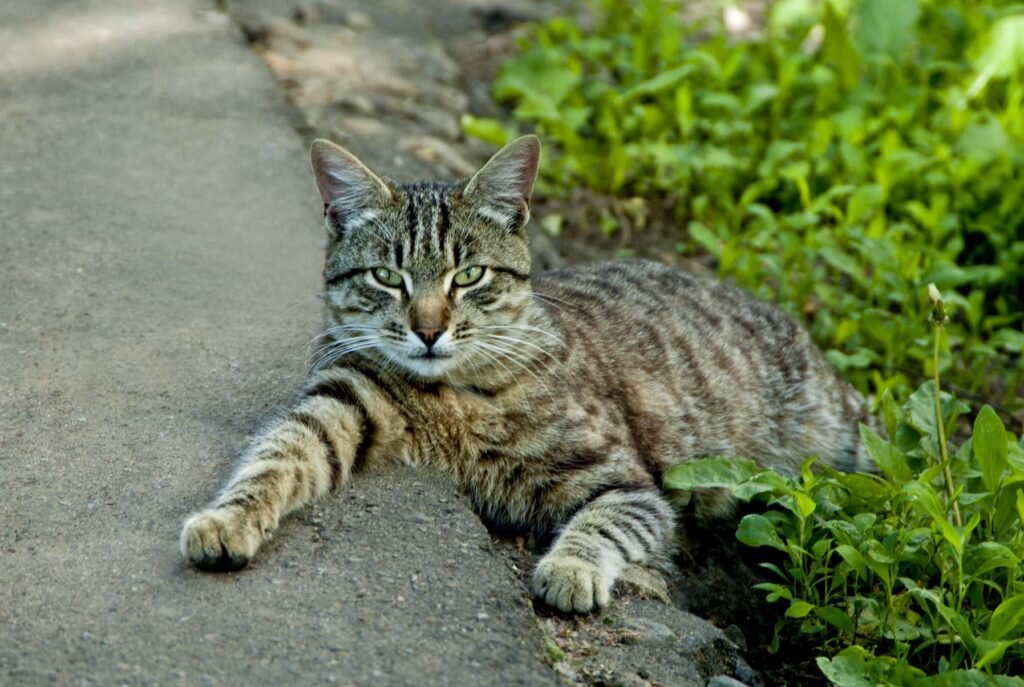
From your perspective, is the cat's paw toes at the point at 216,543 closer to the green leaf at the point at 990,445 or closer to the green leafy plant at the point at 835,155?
the green leaf at the point at 990,445

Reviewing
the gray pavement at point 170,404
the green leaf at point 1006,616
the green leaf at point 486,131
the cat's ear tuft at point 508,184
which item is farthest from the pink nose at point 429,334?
the green leaf at point 486,131

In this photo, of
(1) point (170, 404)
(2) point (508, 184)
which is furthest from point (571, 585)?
(1) point (170, 404)

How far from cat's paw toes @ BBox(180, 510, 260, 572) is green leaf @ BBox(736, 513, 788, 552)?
1484mm

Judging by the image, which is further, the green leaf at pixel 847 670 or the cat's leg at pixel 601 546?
the cat's leg at pixel 601 546

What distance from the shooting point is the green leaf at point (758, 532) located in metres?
4.05

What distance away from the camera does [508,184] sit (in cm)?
456

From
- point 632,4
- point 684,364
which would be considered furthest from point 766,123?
point 684,364

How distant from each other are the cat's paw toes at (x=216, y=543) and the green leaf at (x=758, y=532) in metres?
1.48

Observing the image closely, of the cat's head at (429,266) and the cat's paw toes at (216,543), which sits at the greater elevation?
the cat's head at (429,266)

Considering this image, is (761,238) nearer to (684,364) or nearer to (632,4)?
(684,364)

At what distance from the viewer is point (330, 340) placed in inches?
181

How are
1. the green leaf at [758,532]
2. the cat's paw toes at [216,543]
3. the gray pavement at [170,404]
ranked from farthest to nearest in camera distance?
the green leaf at [758,532] < the cat's paw toes at [216,543] < the gray pavement at [170,404]

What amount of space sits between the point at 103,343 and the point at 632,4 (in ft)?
16.9

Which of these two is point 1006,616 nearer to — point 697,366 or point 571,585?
point 571,585
